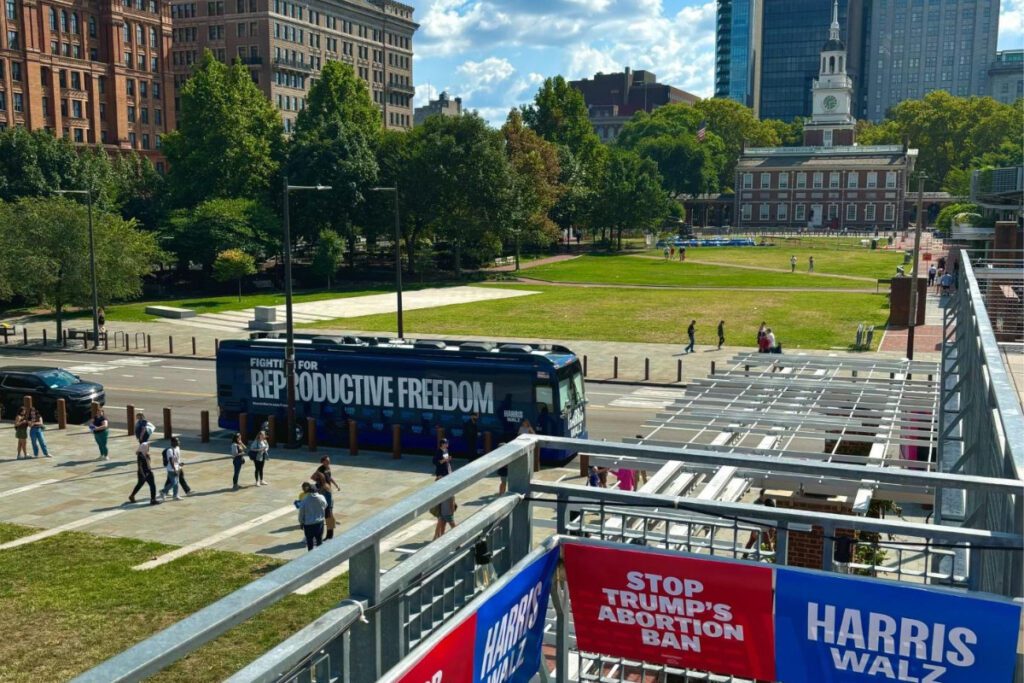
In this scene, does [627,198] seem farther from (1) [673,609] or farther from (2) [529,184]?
(1) [673,609]

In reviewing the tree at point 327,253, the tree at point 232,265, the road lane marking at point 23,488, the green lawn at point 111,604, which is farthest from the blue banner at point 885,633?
the tree at point 327,253

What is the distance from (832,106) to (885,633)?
166733 mm

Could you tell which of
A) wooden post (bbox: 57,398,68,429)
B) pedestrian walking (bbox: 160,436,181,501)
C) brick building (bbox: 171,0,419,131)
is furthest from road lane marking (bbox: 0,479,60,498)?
brick building (bbox: 171,0,419,131)

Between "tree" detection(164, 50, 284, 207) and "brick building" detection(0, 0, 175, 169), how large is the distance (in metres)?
13.2

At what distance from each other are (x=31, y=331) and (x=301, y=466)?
34956mm

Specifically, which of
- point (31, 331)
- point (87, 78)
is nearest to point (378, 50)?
point (87, 78)

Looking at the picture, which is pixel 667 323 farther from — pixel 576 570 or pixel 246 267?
pixel 576 570

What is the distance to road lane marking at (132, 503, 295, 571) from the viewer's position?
56.6ft

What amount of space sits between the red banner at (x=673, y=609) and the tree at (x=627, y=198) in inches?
3639

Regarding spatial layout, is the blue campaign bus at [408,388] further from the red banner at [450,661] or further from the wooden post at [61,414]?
the red banner at [450,661]

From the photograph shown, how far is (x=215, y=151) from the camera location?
7719 cm

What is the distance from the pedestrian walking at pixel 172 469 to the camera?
70.6 feet

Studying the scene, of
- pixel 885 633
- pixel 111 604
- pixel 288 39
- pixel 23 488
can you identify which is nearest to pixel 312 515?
pixel 111 604

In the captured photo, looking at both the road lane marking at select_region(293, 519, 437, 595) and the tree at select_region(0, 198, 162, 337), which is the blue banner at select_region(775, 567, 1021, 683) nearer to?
the road lane marking at select_region(293, 519, 437, 595)
